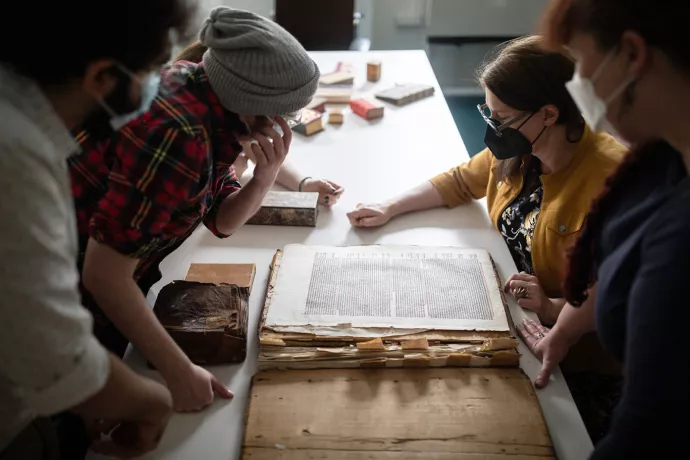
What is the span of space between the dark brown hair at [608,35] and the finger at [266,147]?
20.2 inches

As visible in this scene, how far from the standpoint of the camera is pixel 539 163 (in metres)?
1.31

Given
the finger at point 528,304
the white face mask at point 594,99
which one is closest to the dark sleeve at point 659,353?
the white face mask at point 594,99

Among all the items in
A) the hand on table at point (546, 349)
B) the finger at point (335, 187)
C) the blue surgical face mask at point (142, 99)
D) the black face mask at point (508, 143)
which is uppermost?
the blue surgical face mask at point (142, 99)

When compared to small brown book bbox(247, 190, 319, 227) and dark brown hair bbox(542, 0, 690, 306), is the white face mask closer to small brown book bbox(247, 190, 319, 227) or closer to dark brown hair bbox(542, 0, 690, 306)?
dark brown hair bbox(542, 0, 690, 306)

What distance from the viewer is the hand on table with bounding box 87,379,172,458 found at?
0.72m

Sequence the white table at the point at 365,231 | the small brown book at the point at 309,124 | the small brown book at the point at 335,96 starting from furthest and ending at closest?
the small brown book at the point at 335,96 → the small brown book at the point at 309,124 → the white table at the point at 365,231

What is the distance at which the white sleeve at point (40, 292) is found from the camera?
511 mm

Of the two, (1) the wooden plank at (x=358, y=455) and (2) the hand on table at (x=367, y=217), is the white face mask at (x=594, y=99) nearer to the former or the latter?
(1) the wooden plank at (x=358, y=455)

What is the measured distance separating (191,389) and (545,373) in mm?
573

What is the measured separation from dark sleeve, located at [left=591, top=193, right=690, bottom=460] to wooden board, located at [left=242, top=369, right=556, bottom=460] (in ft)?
0.66

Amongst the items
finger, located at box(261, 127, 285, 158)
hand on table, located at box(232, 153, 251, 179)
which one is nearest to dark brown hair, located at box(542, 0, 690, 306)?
finger, located at box(261, 127, 285, 158)

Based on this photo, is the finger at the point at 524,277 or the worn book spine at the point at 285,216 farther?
the worn book spine at the point at 285,216

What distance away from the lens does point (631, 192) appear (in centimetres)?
79

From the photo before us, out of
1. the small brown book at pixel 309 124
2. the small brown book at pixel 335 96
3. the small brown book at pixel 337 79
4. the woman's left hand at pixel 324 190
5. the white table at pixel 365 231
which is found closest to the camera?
the white table at pixel 365 231
